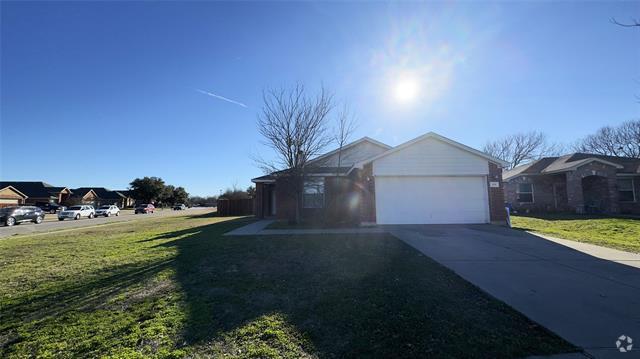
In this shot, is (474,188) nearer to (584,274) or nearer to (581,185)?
(584,274)

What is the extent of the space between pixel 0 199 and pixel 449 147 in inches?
2306

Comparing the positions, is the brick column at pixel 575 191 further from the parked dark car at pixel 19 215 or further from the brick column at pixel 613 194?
the parked dark car at pixel 19 215

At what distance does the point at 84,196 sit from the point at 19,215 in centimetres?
4364

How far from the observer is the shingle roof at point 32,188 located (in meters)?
50.9

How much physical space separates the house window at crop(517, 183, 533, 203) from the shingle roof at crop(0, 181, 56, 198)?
72.3 meters

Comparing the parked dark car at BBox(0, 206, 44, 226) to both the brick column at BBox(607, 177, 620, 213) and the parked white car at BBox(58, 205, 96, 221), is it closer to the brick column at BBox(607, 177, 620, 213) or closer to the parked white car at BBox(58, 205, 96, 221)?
the parked white car at BBox(58, 205, 96, 221)

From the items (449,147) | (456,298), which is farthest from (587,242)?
(456,298)

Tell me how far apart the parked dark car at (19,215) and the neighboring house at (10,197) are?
2347cm

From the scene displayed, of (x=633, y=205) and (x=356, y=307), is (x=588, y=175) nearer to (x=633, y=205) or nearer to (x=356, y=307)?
(x=633, y=205)

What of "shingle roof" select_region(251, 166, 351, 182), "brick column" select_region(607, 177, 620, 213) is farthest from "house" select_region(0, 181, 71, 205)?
"brick column" select_region(607, 177, 620, 213)

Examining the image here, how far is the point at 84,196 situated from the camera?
196 feet

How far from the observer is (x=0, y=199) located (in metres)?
40.1

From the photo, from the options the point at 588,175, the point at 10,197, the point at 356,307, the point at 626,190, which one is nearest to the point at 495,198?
the point at 588,175

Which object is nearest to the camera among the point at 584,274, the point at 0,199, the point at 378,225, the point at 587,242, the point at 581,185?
the point at 584,274
